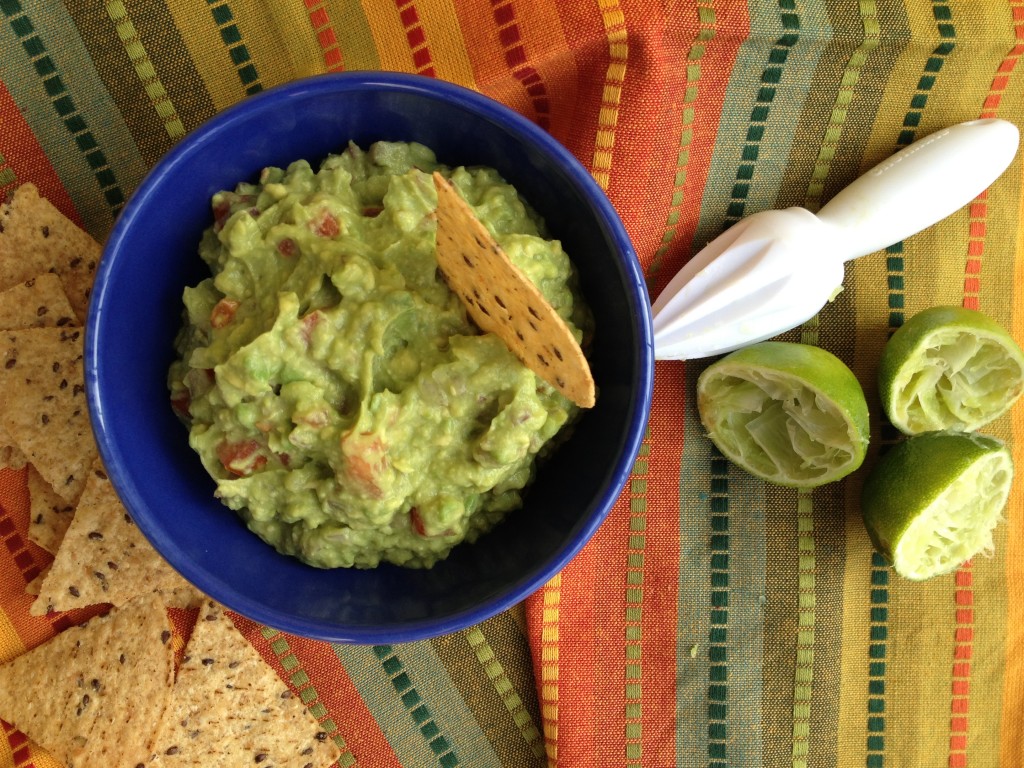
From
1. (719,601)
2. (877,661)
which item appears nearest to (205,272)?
(719,601)

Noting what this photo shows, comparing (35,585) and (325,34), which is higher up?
(325,34)

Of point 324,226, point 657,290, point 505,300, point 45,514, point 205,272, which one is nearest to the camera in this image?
point 505,300

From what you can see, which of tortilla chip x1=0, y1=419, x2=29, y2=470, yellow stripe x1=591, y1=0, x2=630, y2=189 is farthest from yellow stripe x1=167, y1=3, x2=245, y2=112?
tortilla chip x1=0, y1=419, x2=29, y2=470

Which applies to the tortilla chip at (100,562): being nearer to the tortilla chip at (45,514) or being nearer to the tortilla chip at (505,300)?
the tortilla chip at (45,514)

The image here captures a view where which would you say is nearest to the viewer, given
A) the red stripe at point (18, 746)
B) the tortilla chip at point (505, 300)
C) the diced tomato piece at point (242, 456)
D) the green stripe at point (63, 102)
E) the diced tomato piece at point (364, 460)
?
the tortilla chip at point (505, 300)

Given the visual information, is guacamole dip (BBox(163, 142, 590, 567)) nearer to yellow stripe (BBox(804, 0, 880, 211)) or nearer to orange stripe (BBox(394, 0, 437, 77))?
orange stripe (BBox(394, 0, 437, 77))

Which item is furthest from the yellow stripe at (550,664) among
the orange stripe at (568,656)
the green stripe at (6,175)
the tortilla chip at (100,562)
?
the green stripe at (6,175)

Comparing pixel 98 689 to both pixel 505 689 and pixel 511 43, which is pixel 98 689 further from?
pixel 511 43
